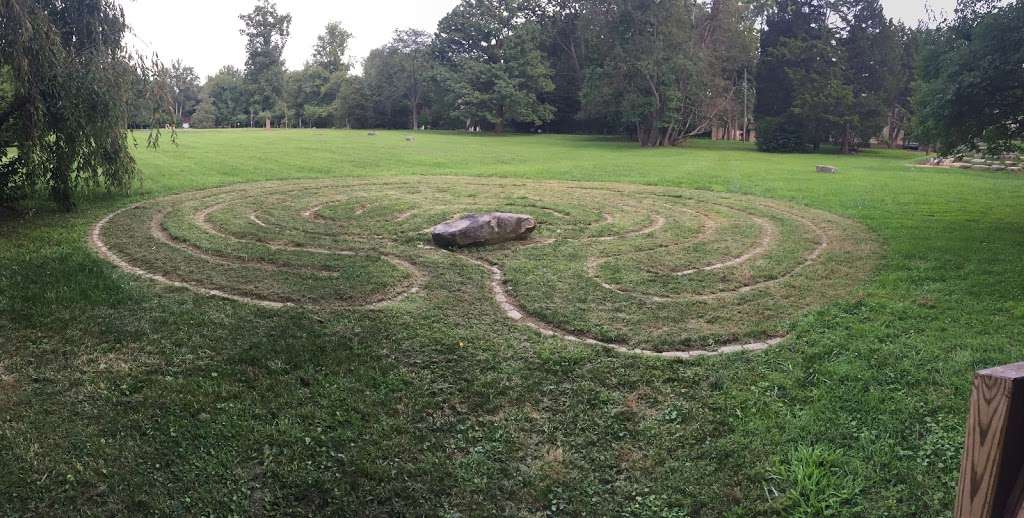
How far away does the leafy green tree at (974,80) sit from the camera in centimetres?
947

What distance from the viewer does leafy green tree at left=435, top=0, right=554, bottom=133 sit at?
4775 cm

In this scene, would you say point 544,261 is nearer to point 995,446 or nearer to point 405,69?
point 995,446

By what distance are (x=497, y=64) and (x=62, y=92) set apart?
41.6 metres

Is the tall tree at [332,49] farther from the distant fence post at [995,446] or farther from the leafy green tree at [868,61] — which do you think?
the distant fence post at [995,446]

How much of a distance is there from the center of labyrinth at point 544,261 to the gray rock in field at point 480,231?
0.20 metres

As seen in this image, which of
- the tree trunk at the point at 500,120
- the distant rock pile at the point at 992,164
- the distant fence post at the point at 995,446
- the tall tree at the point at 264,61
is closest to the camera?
the distant fence post at the point at 995,446

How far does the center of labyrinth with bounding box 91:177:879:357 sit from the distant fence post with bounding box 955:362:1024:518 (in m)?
3.77

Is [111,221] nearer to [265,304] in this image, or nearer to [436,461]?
[265,304]

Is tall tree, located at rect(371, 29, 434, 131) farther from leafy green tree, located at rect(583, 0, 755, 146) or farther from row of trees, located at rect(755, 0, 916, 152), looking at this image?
row of trees, located at rect(755, 0, 916, 152)

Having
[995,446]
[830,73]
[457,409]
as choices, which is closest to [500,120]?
[830,73]

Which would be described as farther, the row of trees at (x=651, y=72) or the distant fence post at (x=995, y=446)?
the row of trees at (x=651, y=72)

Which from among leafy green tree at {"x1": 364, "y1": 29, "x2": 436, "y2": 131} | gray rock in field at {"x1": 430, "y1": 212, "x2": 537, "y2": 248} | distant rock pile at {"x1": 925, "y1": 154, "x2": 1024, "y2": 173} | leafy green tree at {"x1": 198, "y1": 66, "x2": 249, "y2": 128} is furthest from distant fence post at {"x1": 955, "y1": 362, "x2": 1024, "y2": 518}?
leafy green tree at {"x1": 198, "y1": 66, "x2": 249, "y2": 128}

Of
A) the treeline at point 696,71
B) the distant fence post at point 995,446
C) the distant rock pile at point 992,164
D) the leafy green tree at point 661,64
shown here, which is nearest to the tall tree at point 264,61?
the treeline at point 696,71

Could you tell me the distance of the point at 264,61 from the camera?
74.2 m
